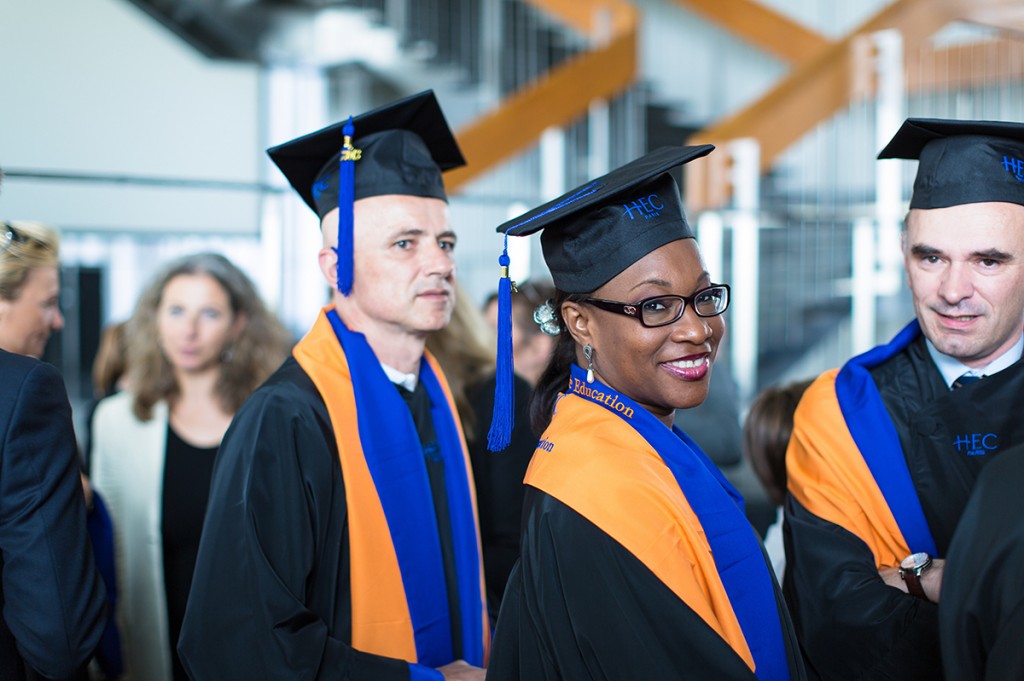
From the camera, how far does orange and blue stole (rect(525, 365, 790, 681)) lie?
1.49m

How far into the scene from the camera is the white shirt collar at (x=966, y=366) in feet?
6.83

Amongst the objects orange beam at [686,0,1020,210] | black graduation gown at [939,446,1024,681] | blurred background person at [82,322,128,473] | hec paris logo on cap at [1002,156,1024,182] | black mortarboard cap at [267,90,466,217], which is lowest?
black graduation gown at [939,446,1024,681]

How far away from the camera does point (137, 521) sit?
3129mm

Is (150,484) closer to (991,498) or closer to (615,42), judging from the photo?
(991,498)

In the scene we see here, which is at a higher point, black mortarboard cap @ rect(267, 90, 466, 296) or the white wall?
the white wall

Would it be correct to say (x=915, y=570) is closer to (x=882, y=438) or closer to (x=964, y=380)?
(x=882, y=438)

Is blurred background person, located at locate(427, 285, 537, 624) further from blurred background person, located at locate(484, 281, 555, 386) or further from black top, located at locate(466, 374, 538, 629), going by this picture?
blurred background person, located at locate(484, 281, 555, 386)

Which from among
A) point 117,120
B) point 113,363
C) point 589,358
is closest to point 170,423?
point 113,363

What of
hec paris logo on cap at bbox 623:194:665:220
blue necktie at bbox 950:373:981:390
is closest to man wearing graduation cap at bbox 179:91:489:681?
hec paris logo on cap at bbox 623:194:665:220

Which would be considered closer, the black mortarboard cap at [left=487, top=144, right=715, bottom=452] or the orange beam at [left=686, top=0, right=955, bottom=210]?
the black mortarboard cap at [left=487, top=144, right=715, bottom=452]

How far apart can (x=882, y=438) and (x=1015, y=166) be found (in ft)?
1.99

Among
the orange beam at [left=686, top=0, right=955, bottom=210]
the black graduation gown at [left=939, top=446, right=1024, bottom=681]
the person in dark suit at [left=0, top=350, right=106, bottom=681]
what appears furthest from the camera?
the orange beam at [left=686, top=0, right=955, bottom=210]

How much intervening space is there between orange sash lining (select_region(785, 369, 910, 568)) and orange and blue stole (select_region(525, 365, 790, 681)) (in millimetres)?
446

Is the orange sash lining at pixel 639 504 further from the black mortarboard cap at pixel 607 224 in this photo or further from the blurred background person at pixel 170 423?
the blurred background person at pixel 170 423
